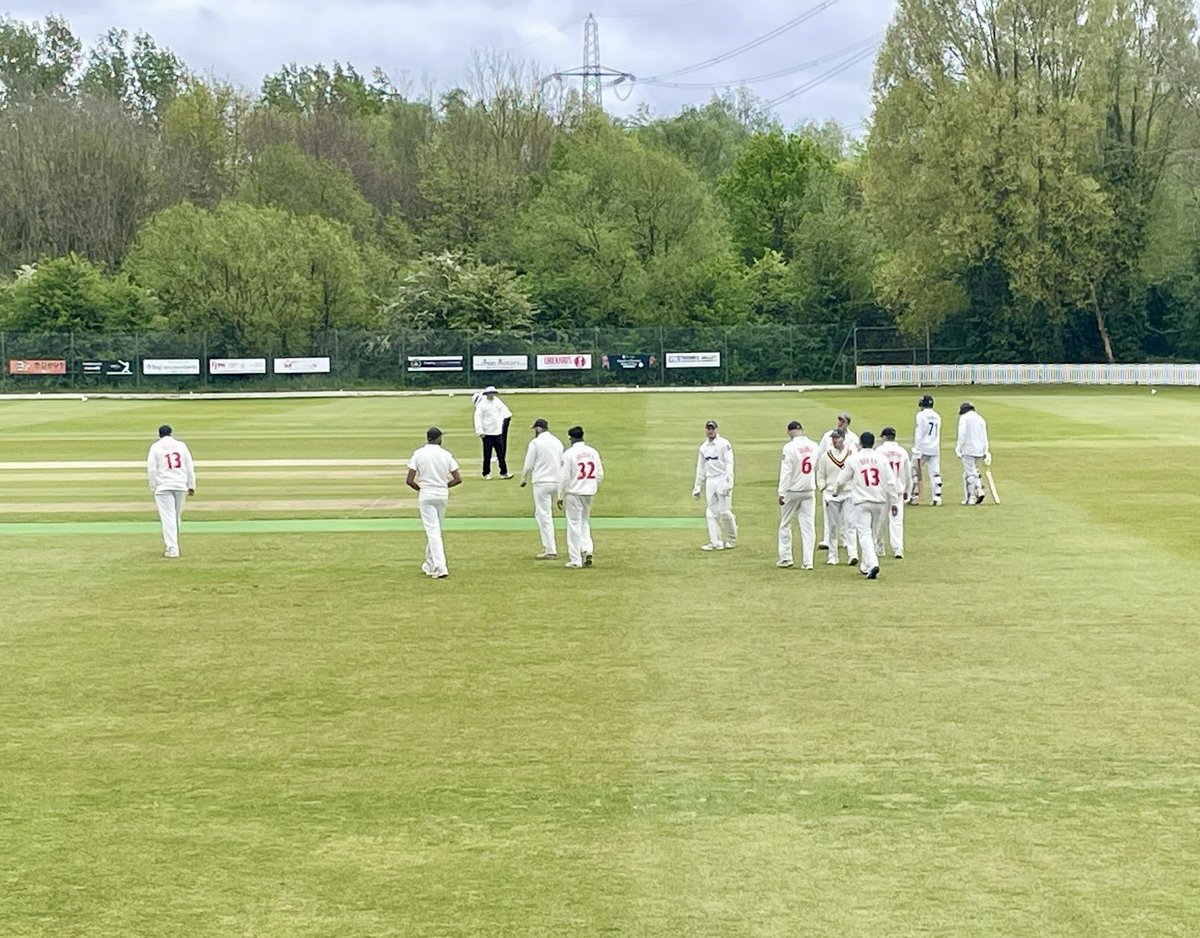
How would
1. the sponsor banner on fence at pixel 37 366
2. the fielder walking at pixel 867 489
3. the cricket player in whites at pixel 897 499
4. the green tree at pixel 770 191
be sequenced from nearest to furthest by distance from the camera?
the fielder walking at pixel 867 489 → the cricket player in whites at pixel 897 499 → the sponsor banner on fence at pixel 37 366 → the green tree at pixel 770 191

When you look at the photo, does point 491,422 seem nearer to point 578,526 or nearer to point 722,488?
point 722,488

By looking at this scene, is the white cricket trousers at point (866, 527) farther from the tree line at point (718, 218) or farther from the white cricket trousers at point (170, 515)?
the tree line at point (718, 218)

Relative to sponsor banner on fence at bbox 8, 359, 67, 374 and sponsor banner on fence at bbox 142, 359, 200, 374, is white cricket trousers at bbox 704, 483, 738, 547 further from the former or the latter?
sponsor banner on fence at bbox 8, 359, 67, 374

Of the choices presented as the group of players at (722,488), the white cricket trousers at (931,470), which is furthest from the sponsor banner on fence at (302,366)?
the group of players at (722,488)

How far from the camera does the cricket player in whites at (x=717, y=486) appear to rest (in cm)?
1845

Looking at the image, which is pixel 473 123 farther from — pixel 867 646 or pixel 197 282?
pixel 867 646

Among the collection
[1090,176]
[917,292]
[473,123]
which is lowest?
[917,292]

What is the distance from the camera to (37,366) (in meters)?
71.2

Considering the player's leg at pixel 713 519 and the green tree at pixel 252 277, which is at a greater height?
the green tree at pixel 252 277

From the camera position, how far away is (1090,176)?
69125 millimetres

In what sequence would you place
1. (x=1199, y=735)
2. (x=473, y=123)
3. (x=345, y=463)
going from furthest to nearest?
(x=473, y=123) → (x=345, y=463) → (x=1199, y=735)

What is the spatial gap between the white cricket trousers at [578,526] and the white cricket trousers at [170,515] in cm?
482

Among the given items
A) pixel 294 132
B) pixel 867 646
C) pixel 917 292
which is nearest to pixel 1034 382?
pixel 917 292

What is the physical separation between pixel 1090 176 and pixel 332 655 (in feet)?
205
